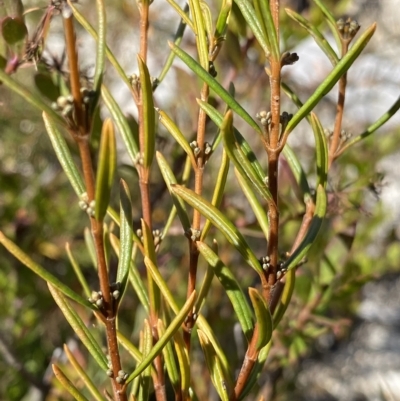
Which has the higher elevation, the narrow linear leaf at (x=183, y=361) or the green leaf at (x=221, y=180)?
the green leaf at (x=221, y=180)

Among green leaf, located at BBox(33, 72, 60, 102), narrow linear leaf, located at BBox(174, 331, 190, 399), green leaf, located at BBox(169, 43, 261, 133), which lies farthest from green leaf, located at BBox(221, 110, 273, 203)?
green leaf, located at BBox(33, 72, 60, 102)

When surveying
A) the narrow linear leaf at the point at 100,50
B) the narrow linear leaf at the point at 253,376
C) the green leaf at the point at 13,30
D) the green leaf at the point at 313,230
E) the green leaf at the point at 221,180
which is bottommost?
the narrow linear leaf at the point at 253,376

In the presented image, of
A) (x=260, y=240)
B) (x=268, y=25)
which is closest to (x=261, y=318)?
(x=268, y=25)

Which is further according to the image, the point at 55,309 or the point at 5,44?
the point at 55,309

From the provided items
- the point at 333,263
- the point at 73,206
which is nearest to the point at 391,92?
the point at 73,206

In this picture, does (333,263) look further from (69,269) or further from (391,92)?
(391,92)

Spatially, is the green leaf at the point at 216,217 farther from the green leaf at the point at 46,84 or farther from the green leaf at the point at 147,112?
the green leaf at the point at 46,84

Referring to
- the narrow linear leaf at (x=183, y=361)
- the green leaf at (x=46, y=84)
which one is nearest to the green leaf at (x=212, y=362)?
the narrow linear leaf at (x=183, y=361)

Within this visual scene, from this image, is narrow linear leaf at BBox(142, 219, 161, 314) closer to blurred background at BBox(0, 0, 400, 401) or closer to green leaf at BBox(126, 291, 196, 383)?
green leaf at BBox(126, 291, 196, 383)
